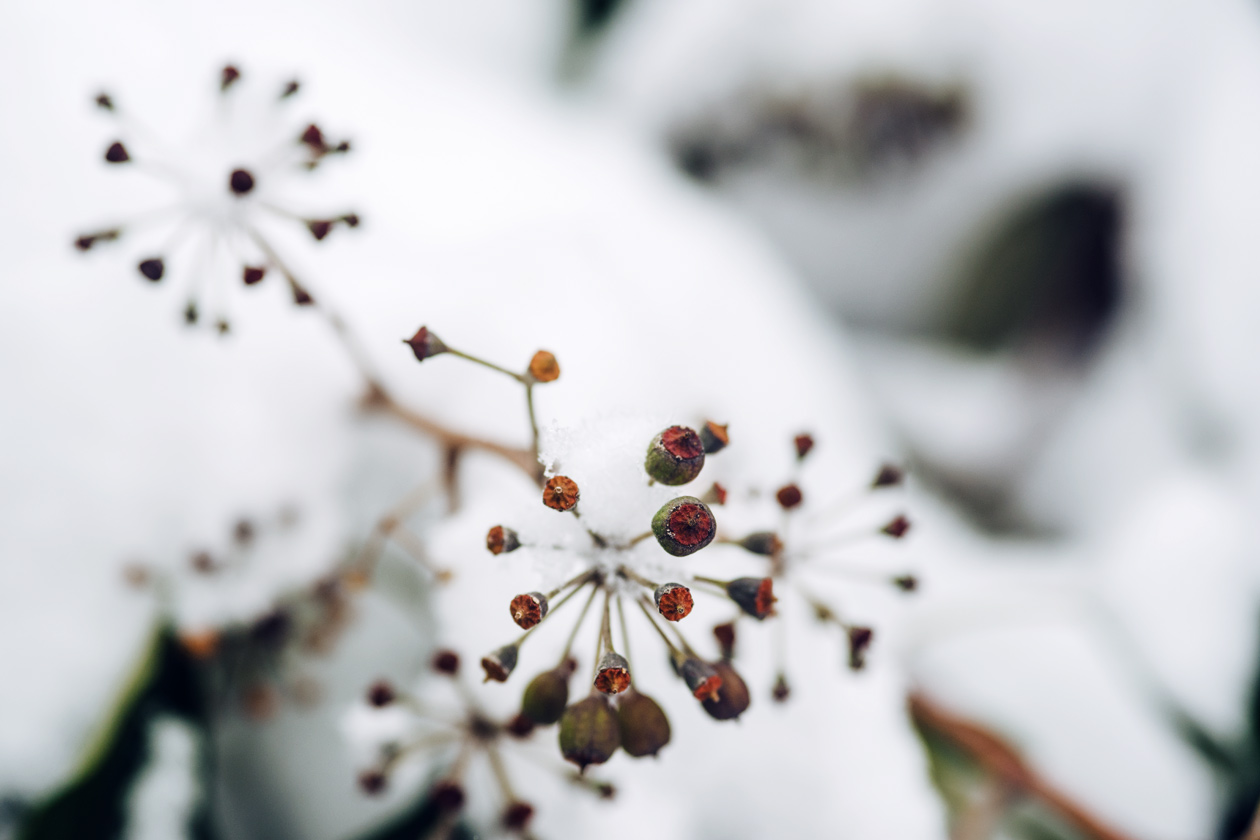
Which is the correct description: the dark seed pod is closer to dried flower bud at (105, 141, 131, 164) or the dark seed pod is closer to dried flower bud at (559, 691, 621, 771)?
dried flower bud at (559, 691, 621, 771)

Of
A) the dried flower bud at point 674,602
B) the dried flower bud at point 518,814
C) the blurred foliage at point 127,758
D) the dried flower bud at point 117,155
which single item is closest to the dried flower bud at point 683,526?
the dried flower bud at point 674,602

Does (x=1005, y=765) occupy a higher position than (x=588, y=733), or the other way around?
(x=588, y=733)

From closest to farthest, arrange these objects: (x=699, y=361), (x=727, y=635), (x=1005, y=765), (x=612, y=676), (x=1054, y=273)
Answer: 1. (x=612, y=676)
2. (x=727, y=635)
3. (x=1005, y=765)
4. (x=699, y=361)
5. (x=1054, y=273)

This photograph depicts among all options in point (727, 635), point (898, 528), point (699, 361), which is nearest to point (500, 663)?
point (727, 635)

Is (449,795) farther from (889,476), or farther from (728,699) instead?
(889,476)

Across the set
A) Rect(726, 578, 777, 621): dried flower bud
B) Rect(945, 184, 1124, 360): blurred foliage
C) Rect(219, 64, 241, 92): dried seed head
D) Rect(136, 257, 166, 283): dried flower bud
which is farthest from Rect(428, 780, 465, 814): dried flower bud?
Rect(945, 184, 1124, 360): blurred foliage

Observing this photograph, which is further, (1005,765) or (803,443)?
(1005,765)

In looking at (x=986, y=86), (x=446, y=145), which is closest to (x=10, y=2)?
(x=446, y=145)
